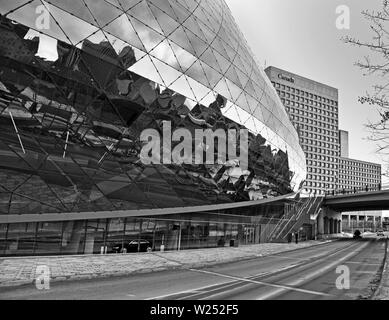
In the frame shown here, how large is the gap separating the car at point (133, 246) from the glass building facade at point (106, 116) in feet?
0.90

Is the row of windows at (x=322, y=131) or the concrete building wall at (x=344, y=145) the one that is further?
the concrete building wall at (x=344, y=145)

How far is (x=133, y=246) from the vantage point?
22391 mm

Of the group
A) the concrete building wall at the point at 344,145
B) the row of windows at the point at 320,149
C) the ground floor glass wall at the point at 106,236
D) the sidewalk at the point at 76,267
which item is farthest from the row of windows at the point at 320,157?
the sidewalk at the point at 76,267

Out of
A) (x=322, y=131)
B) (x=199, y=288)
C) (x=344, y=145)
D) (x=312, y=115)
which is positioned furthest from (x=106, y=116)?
(x=344, y=145)

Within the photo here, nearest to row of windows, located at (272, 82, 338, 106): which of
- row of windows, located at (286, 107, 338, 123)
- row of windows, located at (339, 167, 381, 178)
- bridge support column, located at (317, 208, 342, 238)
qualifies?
row of windows, located at (286, 107, 338, 123)

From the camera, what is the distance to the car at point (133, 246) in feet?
69.7

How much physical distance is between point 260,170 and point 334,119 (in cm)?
13770

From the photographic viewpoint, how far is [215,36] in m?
28.0

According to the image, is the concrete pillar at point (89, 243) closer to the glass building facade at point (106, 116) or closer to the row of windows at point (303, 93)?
the glass building facade at point (106, 116)

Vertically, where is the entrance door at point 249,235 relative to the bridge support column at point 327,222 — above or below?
below

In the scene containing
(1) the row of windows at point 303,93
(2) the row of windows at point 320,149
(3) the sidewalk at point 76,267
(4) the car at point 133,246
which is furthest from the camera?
(2) the row of windows at point 320,149

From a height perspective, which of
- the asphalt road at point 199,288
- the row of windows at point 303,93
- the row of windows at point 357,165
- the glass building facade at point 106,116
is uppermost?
the row of windows at point 303,93

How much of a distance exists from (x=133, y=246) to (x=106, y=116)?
29.1 feet
